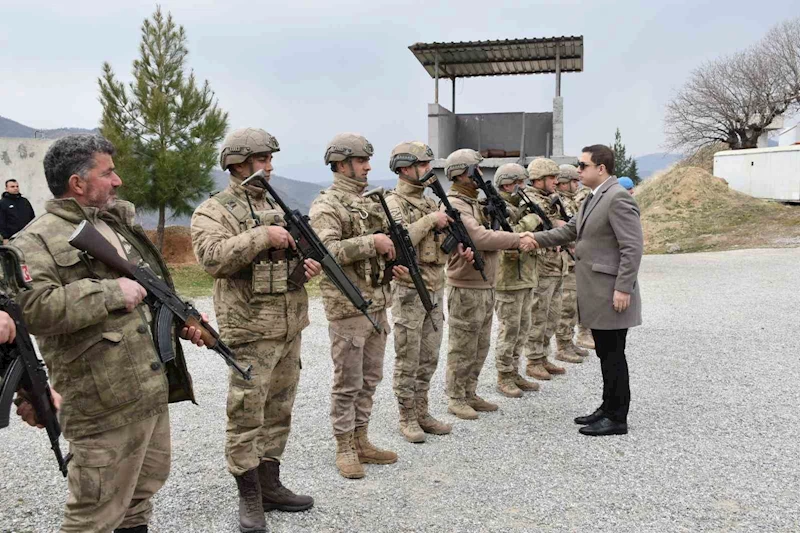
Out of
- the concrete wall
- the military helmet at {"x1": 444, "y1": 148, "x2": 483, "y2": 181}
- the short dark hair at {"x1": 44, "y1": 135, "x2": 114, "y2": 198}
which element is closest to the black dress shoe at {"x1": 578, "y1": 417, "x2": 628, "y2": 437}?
the military helmet at {"x1": 444, "y1": 148, "x2": 483, "y2": 181}

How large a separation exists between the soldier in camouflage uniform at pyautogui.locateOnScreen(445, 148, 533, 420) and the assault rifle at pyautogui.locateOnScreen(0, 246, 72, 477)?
3549 mm

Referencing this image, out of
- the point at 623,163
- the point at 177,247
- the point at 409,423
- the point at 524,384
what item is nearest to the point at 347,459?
the point at 409,423

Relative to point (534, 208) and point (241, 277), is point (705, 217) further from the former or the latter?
point (241, 277)

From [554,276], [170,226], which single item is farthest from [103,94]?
[554,276]

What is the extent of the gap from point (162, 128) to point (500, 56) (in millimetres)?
8951

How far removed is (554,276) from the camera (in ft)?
23.4

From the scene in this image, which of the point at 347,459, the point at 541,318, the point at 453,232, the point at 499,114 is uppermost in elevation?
the point at 499,114

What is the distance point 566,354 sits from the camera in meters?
7.73

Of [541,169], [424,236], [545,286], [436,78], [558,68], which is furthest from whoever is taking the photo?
[436,78]

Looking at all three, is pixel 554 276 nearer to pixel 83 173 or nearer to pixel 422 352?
pixel 422 352

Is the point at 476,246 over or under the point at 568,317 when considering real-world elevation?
over

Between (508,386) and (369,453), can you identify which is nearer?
(369,453)

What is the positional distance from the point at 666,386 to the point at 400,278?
3.48 metres

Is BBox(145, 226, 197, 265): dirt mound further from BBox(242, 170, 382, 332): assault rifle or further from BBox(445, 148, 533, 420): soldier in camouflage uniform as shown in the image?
BBox(242, 170, 382, 332): assault rifle
